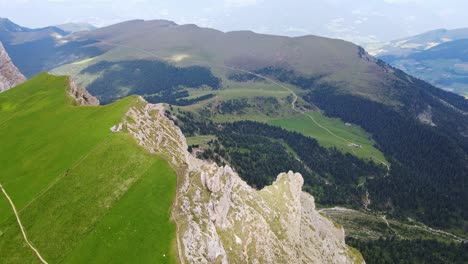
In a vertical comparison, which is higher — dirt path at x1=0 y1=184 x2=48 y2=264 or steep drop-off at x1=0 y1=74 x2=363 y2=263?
steep drop-off at x1=0 y1=74 x2=363 y2=263

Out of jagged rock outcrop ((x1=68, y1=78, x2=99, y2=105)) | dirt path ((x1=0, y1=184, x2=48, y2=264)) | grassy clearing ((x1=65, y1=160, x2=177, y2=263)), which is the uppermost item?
jagged rock outcrop ((x1=68, y1=78, x2=99, y2=105))

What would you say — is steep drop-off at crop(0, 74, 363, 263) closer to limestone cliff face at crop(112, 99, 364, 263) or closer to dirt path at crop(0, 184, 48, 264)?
limestone cliff face at crop(112, 99, 364, 263)

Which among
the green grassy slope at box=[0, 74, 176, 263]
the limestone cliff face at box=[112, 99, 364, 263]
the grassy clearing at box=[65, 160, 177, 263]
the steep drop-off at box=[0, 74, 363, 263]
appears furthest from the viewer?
the limestone cliff face at box=[112, 99, 364, 263]

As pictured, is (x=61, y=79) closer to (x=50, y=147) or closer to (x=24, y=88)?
(x=24, y=88)

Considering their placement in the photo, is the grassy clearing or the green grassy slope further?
the green grassy slope

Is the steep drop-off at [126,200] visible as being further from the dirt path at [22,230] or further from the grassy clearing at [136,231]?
the dirt path at [22,230]

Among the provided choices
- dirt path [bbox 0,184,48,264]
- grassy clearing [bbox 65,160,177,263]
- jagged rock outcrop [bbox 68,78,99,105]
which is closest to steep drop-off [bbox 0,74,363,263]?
grassy clearing [bbox 65,160,177,263]

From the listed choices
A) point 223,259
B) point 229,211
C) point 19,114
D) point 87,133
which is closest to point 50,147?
point 87,133
